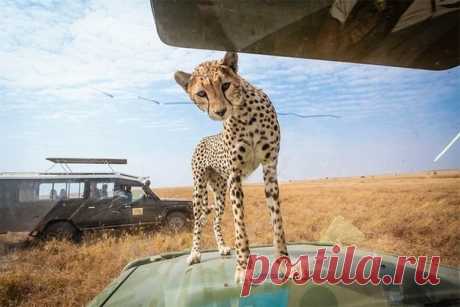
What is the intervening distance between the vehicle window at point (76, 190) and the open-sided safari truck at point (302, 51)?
635 millimetres

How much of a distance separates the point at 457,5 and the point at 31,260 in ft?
9.05

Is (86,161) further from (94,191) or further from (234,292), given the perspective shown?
(234,292)

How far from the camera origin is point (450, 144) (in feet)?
6.54

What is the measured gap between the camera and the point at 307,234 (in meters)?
2.13

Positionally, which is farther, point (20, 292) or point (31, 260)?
point (31, 260)

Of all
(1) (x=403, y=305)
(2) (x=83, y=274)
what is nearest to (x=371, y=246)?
(1) (x=403, y=305)

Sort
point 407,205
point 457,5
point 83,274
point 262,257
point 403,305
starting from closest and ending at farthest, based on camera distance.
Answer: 1. point 403,305
2. point 262,257
3. point 457,5
4. point 83,274
5. point 407,205

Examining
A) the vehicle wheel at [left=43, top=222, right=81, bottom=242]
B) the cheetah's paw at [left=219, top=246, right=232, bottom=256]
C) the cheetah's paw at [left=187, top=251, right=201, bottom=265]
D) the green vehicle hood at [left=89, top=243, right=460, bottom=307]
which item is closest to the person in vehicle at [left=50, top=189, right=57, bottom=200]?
the vehicle wheel at [left=43, top=222, right=81, bottom=242]

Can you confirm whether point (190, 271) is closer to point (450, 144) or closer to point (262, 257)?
point (262, 257)

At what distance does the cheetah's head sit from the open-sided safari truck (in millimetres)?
270

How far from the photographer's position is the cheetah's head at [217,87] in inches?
56.4

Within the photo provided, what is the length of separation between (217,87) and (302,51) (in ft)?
2.25

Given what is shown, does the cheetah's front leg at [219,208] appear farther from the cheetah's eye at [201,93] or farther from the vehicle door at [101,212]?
the vehicle door at [101,212]

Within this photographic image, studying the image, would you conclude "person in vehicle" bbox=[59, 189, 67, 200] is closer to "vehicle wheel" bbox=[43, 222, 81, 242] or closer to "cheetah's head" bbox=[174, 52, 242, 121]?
"vehicle wheel" bbox=[43, 222, 81, 242]
